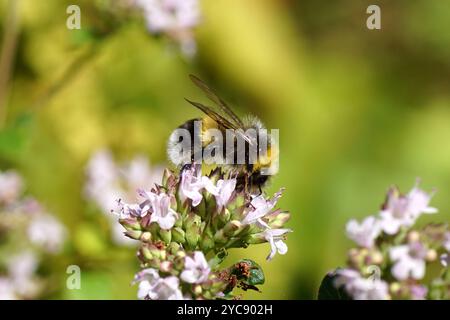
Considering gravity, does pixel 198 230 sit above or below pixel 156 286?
above

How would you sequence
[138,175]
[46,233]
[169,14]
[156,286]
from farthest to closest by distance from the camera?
[138,175], [169,14], [46,233], [156,286]

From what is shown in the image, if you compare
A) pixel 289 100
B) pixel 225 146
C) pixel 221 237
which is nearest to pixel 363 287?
pixel 221 237

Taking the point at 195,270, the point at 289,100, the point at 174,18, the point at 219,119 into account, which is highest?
the point at 174,18

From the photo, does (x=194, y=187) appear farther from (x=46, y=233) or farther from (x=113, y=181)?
(x=113, y=181)

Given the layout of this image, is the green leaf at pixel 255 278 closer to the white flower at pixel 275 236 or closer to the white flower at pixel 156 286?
the white flower at pixel 275 236

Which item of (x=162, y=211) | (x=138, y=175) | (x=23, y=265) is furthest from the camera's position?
(x=138, y=175)
